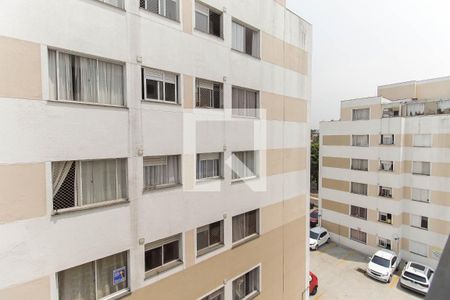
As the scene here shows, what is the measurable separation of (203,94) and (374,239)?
2238 centimetres

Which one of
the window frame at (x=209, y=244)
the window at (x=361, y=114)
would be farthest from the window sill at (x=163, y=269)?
the window at (x=361, y=114)

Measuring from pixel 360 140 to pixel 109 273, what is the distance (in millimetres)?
23349

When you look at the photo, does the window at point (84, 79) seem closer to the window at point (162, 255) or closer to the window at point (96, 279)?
the window at point (96, 279)

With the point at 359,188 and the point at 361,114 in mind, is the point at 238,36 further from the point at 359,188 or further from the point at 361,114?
the point at 359,188

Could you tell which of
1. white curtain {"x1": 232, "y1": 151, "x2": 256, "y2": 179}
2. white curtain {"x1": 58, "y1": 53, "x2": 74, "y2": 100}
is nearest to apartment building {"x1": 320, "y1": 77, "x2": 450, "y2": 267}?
white curtain {"x1": 232, "y1": 151, "x2": 256, "y2": 179}

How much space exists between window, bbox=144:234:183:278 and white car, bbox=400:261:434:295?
19.2 m

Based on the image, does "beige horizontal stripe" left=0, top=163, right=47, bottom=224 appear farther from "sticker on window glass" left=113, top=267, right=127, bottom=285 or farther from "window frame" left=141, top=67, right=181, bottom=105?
"window frame" left=141, top=67, right=181, bottom=105

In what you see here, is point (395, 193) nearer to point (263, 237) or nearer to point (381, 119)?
point (381, 119)

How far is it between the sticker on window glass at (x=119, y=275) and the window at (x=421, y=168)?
2349 centimetres

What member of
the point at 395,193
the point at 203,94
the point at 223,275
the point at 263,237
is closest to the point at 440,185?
the point at 395,193

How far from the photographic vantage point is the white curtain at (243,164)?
8.94 metres

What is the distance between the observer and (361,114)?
2316 centimetres

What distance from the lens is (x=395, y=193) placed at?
20844mm

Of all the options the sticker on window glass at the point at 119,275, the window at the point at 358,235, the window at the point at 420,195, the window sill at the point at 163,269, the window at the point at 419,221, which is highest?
the sticker on window glass at the point at 119,275
